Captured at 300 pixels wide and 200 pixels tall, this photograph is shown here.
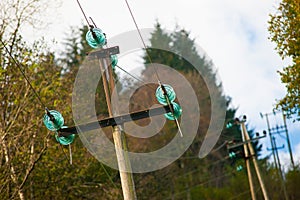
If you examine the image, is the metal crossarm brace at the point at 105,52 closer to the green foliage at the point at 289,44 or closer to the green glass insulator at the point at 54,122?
the green glass insulator at the point at 54,122

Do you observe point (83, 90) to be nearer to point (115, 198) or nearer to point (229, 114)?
point (115, 198)

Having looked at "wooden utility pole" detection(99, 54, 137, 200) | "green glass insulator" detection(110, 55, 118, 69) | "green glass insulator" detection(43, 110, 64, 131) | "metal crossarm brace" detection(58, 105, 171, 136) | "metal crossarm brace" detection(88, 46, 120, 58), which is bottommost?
"wooden utility pole" detection(99, 54, 137, 200)

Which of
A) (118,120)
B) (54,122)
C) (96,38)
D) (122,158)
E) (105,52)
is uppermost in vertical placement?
(96,38)

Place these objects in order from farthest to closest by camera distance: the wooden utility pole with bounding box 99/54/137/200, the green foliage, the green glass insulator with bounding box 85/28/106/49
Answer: the green foliage → the green glass insulator with bounding box 85/28/106/49 → the wooden utility pole with bounding box 99/54/137/200

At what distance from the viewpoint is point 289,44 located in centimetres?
1691

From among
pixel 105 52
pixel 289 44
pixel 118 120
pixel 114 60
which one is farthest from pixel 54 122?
pixel 289 44

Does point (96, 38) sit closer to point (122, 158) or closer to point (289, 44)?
point (122, 158)

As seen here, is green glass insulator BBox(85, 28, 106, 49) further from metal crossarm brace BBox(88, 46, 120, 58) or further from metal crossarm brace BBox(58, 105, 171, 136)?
metal crossarm brace BBox(58, 105, 171, 136)

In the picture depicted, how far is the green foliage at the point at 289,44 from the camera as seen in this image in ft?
55.0

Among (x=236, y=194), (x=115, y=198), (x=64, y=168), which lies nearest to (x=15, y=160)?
(x=64, y=168)

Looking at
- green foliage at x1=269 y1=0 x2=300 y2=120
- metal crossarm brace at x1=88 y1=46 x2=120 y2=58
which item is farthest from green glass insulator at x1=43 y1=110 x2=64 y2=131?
green foliage at x1=269 y1=0 x2=300 y2=120

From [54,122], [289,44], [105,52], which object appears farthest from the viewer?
[289,44]

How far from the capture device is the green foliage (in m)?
16.8

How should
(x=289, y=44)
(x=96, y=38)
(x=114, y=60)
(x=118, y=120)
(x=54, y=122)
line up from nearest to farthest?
(x=118, y=120)
(x=54, y=122)
(x=96, y=38)
(x=114, y=60)
(x=289, y=44)
